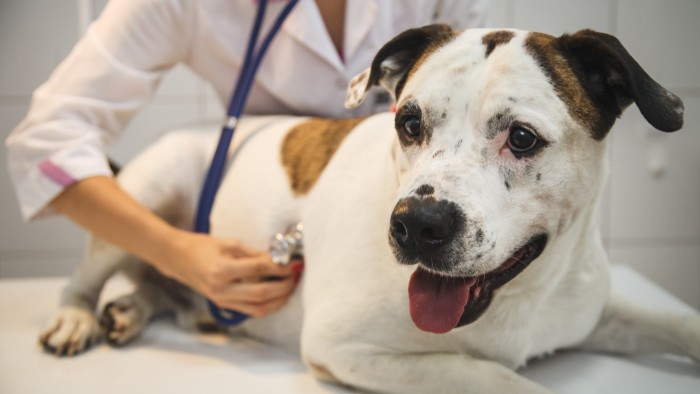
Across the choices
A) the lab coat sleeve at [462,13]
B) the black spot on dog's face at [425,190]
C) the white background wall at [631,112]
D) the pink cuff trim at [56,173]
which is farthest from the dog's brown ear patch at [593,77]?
the pink cuff trim at [56,173]

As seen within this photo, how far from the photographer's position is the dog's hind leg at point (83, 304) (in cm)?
141

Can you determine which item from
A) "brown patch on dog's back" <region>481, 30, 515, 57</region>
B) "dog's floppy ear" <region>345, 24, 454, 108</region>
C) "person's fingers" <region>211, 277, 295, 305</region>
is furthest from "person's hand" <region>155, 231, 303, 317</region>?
"brown patch on dog's back" <region>481, 30, 515, 57</region>

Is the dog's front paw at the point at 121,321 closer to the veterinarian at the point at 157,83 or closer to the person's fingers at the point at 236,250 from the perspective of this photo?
the veterinarian at the point at 157,83

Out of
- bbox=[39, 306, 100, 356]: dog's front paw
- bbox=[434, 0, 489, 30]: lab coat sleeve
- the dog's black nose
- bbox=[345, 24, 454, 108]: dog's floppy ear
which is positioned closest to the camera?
the dog's black nose

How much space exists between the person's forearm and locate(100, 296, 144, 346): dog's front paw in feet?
0.42

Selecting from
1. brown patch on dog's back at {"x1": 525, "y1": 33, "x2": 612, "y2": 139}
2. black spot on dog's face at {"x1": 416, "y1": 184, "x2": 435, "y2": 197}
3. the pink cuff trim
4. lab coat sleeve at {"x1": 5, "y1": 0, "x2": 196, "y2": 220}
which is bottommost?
the pink cuff trim

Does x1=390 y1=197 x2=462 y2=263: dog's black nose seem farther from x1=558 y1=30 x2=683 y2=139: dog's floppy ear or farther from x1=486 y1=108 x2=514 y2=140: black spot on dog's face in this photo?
x1=558 y1=30 x2=683 y2=139: dog's floppy ear

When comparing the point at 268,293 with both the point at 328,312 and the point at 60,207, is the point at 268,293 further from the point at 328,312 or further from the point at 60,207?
the point at 60,207

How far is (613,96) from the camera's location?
1.00 metres

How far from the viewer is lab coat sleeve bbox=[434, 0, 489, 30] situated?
63.6 inches

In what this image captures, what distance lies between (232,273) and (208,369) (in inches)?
7.7

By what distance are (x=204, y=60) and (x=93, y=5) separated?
0.29 metres

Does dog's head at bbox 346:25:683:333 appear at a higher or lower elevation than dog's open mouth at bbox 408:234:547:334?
higher

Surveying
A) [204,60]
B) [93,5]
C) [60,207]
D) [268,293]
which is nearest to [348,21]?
[204,60]
